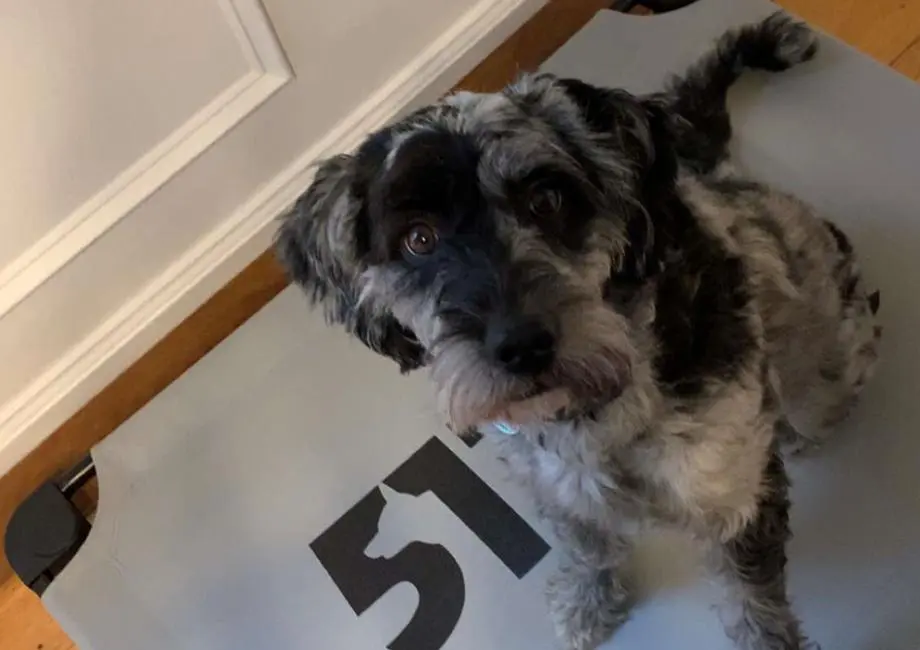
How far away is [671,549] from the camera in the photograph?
194cm

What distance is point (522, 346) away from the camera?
122 cm

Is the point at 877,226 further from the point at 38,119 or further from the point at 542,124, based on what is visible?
the point at 38,119

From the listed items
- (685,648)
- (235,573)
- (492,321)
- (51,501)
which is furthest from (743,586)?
(51,501)

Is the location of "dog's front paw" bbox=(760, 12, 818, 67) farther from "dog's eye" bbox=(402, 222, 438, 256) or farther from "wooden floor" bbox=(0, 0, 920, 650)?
"dog's eye" bbox=(402, 222, 438, 256)

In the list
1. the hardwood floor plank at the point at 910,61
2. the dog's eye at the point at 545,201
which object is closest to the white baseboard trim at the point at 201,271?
the hardwood floor plank at the point at 910,61

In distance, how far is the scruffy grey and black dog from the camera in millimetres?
1272

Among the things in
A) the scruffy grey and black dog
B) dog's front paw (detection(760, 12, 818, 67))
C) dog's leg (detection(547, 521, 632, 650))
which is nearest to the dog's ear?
the scruffy grey and black dog

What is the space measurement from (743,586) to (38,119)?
1.56m

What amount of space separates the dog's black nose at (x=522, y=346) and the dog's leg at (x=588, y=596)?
0.64 m

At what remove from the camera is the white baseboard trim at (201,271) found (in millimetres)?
2488

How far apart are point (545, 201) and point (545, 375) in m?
0.23

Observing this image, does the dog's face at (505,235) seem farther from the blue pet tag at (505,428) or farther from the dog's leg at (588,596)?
the dog's leg at (588,596)

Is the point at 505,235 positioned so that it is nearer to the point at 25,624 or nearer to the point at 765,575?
the point at 765,575

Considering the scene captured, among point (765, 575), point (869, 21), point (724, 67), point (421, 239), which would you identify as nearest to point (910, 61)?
point (869, 21)
